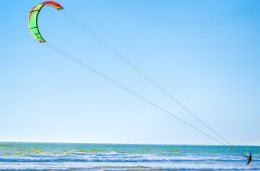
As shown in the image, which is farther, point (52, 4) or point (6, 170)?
point (6, 170)

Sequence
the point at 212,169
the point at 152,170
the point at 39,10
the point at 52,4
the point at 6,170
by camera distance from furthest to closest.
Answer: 1. the point at 212,169
2. the point at 152,170
3. the point at 6,170
4. the point at 39,10
5. the point at 52,4

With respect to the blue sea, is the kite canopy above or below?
above

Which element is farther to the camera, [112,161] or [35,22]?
[112,161]

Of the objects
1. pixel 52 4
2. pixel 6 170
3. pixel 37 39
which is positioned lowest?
pixel 6 170

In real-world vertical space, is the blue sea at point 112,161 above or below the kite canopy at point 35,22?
below

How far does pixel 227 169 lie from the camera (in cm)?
2280

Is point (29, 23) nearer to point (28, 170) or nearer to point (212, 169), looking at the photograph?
point (28, 170)

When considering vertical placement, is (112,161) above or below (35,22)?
below

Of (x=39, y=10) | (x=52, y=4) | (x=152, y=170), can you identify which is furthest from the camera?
(x=152, y=170)

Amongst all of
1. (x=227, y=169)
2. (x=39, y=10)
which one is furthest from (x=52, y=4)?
(x=227, y=169)

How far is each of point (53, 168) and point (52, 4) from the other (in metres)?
12.7

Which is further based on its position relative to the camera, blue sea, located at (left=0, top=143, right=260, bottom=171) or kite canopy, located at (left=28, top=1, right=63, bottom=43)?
blue sea, located at (left=0, top=143, right=260, bottom=171)

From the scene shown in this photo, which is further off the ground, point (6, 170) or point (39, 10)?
point (39, 10)

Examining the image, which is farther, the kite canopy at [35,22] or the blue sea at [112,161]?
the blue sea at [112,161]
